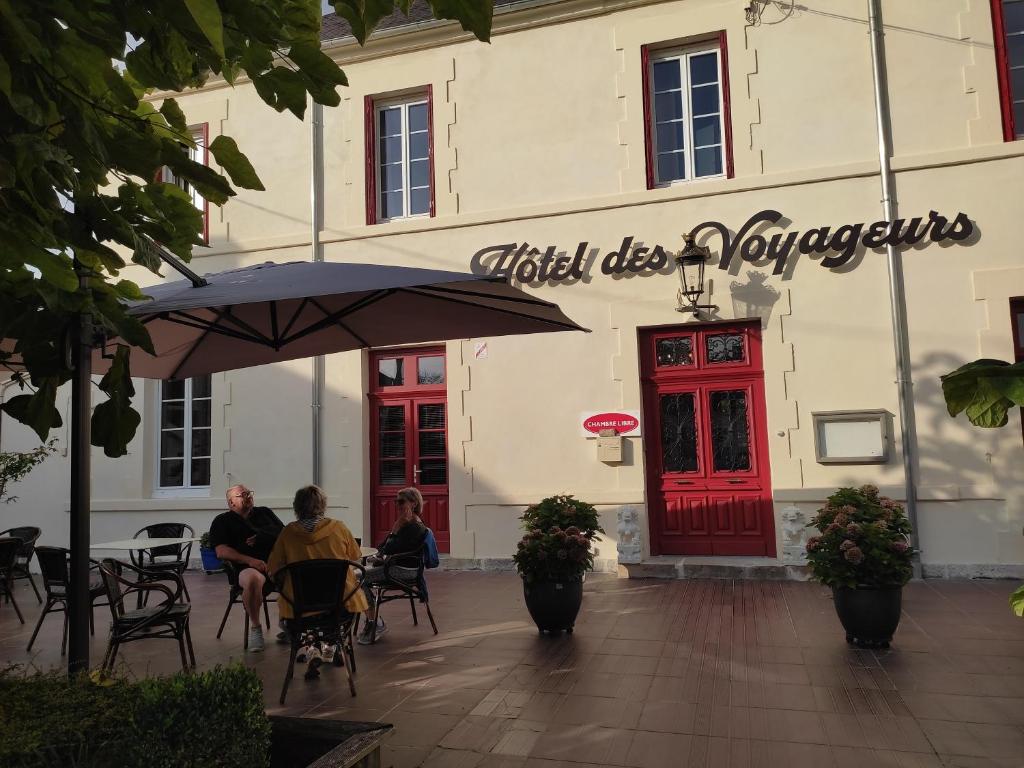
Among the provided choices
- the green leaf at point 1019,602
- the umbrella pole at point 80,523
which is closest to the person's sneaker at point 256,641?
the umbrella pole at point 80,523

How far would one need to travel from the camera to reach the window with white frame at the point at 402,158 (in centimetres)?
987

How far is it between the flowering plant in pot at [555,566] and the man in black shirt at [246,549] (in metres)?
1.91

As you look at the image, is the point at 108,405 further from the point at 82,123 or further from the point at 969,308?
the point at 969,308

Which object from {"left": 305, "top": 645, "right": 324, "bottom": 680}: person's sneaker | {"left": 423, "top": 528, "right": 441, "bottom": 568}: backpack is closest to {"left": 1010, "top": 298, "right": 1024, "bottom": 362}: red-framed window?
{"left": 423, "top": 528, "right": 441, "bottom": 568}: backpack

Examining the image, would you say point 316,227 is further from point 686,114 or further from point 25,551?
point 25,551

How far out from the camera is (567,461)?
8711mm

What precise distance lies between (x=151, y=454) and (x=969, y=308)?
10.3 metres

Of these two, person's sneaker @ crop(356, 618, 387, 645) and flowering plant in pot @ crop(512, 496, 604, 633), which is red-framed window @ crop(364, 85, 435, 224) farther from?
person's sneaker @ crop(356, 618, 387, 645)

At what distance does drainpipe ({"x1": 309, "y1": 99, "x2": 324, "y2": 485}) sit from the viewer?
9672 mm

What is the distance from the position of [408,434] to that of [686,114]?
5181mm

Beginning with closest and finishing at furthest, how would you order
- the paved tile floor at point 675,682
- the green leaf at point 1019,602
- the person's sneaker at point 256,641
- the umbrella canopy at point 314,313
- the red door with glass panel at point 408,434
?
the green leaf at point 1019,602 → the paved tile floor at point 675,682 → the umbrella canopy at point 314,313 → the person's sneaker at point 256,641 → the red door with glass panel at point 408,434

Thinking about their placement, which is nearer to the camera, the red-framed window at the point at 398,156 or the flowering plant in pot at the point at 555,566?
the flowering plant in pot at the point at 555,566

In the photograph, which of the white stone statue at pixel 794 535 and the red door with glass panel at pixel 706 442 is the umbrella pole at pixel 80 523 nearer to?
the red door with glass panel at pixel 706 442

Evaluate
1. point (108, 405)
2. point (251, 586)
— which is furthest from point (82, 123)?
point (251, 586)
